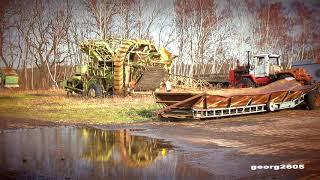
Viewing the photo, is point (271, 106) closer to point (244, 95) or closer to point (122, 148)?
point (244, 95)

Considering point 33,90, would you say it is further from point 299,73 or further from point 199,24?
point 299,73

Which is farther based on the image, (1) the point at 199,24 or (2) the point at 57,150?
(1) the point at 199,24

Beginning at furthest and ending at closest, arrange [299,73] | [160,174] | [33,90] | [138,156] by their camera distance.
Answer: [33,90] → [299,73] → [138,156] → [160,174]

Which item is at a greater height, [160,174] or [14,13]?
[14,13]

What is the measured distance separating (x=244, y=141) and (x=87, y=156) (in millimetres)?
2382

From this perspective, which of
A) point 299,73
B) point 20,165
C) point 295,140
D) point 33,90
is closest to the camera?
point 20,165

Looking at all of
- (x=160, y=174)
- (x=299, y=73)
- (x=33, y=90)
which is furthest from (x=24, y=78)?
(x=160, y=174)

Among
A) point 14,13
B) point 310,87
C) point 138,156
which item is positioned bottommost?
point 138,156

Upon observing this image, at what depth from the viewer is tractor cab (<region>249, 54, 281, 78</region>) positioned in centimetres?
1439

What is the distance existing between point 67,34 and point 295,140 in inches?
727

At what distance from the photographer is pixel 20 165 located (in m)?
4.71

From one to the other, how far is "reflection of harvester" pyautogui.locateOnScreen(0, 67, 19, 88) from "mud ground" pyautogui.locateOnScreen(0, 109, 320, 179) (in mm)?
6607

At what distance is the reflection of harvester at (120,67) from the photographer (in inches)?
582

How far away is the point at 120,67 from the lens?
1461cm
